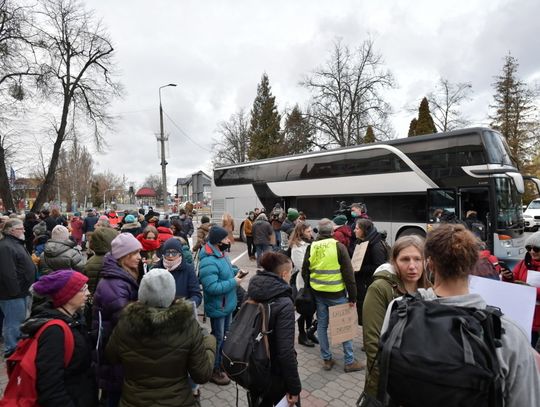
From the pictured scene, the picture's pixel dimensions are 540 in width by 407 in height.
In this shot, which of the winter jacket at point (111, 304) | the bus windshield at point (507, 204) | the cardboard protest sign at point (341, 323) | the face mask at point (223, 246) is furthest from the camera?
the bus windshield at point (507, 204)

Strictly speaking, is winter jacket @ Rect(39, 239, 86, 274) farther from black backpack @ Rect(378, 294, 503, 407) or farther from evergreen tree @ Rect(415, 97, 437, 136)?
evergreen tree @ Rect(415, 97, 437, 136)

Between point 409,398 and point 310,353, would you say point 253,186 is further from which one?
point 409,398

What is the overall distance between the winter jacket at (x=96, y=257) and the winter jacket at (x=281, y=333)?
1907 millimetres

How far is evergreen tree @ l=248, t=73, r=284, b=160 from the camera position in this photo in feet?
139

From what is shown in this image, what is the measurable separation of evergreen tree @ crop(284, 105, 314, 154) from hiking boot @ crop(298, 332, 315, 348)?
79.0 ft

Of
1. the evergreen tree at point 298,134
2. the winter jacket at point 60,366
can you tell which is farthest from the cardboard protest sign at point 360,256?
the evergreen tree at point 298,134

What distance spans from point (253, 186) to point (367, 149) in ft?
21.1

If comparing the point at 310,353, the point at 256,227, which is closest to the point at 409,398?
the point at 310,353

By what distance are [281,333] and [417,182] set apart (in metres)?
9.45

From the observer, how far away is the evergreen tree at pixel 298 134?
2822 centimetres

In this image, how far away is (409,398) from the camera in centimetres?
123

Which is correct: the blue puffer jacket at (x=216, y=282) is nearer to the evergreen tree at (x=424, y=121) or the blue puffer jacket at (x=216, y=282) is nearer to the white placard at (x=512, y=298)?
the white placard at (x=512, y=298)

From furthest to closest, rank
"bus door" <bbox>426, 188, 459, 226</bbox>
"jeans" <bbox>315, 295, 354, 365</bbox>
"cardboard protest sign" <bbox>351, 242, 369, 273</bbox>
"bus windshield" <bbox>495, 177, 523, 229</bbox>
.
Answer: "bus door" <bbox>426, 188, 459, 226</bbox>
"bus windshield" <bbox>495, 177, 523, 229</bbox>
"cardboard protest sign" <bbox>351, 242, 369, 273</bbox>
"jeans" <bbox>315, 295, 354, 365</bbox>

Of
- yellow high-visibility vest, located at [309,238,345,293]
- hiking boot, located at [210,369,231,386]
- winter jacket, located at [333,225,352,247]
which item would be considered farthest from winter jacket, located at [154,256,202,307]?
winter jacket, located at [333,225,352,247]
